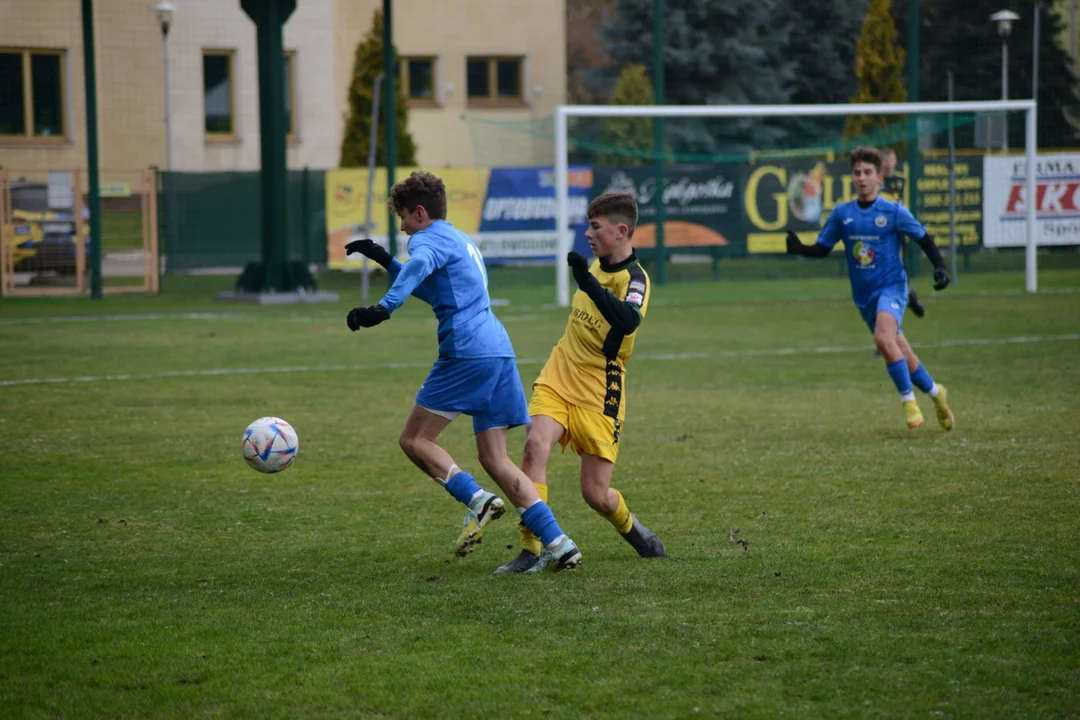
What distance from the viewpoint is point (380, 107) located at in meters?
31.4

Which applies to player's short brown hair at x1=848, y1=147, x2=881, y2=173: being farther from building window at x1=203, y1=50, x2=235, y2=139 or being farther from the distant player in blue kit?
building window at x1=203, y1=50, x2=235, y2=139

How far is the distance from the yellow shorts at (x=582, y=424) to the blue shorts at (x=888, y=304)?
16.5ft

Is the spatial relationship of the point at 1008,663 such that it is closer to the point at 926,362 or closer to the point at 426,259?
the point at 426,259

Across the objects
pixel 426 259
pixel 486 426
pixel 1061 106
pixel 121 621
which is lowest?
pixel 121 621

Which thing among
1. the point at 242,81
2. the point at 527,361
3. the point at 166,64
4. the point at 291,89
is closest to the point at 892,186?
the point at 527,361

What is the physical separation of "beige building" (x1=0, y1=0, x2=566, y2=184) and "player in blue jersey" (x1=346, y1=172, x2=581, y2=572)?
1856cm

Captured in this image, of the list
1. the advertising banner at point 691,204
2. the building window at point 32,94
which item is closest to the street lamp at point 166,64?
the building window at point 32,94

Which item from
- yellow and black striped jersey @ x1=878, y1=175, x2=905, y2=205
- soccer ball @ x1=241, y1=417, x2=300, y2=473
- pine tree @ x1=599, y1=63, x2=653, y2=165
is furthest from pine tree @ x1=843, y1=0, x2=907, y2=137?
soccer ball @ x1=241, y1=417, x2=300, y2=473

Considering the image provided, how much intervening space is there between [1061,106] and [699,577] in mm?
24882

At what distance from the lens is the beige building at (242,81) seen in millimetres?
28078

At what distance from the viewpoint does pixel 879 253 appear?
1092 centimetres

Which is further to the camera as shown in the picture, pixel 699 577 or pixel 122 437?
pixel 122 437

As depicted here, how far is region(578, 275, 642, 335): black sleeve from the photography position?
5.87m

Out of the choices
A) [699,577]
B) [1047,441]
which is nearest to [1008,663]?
[699,577]
